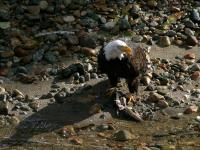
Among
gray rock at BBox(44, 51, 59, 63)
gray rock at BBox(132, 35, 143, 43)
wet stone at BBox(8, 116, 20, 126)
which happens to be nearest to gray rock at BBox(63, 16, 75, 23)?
gray rock at BBox(44, 51, 59, 63)

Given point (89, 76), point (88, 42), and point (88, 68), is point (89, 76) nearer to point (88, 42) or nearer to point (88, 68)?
point (88, 68)

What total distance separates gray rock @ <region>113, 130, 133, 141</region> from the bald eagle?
2.70 feet

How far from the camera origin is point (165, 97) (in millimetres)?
8648

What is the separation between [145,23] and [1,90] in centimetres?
255

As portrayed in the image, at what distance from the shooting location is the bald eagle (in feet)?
26.8

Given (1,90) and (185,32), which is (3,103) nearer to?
(1,90)

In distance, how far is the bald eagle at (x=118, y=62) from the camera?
8156 mm

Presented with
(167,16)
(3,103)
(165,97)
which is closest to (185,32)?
(167,16)

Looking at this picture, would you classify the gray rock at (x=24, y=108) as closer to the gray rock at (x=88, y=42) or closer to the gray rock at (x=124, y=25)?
the gray rock at (x=88, y=42)

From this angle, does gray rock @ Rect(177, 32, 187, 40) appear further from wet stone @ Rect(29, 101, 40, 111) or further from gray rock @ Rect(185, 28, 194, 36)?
wet stone @ Rect(29, 101, 40, 111)

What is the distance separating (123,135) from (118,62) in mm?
943

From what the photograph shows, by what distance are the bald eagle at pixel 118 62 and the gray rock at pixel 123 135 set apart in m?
0.82

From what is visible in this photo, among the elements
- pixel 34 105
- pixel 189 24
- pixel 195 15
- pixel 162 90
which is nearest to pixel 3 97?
pixel 34 105

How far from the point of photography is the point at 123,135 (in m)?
7.74
